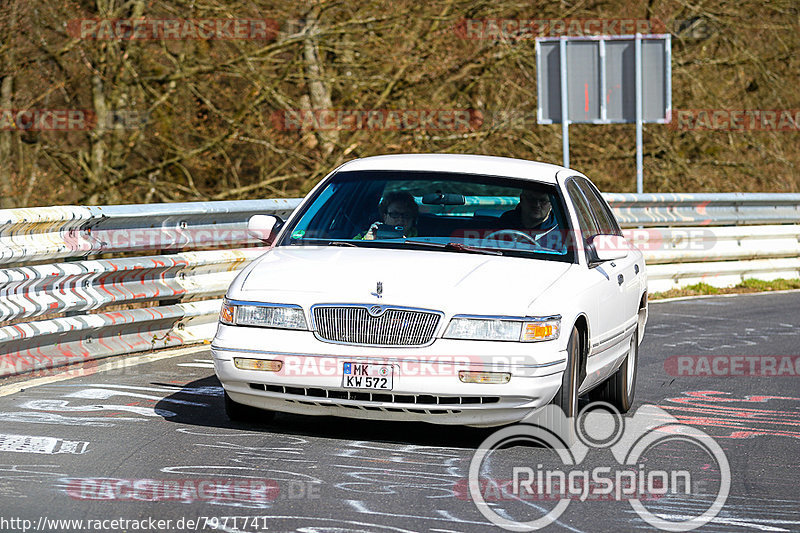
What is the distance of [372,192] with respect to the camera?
8.19 m

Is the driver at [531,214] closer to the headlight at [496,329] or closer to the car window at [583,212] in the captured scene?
the car window at [583,212]

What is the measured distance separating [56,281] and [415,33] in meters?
12.0

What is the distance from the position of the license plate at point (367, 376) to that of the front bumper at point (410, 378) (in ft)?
0.08

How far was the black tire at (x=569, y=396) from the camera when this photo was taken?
6.82m

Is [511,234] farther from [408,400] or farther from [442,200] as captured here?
[408,400]

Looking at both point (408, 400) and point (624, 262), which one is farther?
point (624, 262)

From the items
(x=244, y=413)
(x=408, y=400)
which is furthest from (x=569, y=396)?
(x=244, y=413)

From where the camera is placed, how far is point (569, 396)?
22.6 feet

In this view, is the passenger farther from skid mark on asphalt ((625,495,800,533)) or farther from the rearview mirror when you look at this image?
skid mark on asphalt ((625,495,800,533))

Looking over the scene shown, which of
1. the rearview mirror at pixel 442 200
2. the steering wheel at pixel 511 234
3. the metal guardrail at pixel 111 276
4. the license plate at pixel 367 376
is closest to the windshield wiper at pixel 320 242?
the rearview mirror at pixel 442 200

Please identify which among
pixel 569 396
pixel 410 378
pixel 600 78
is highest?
pixel 600 78

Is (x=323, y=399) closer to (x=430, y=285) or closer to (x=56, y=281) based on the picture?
(x=430, y=285)

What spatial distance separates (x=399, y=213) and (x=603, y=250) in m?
1.23

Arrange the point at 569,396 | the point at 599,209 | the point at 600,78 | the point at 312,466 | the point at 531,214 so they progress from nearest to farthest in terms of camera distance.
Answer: the point at 312,466 < the point at 569,396 < the point at 531,214 < the point at 599,209 < the point at 600,78
